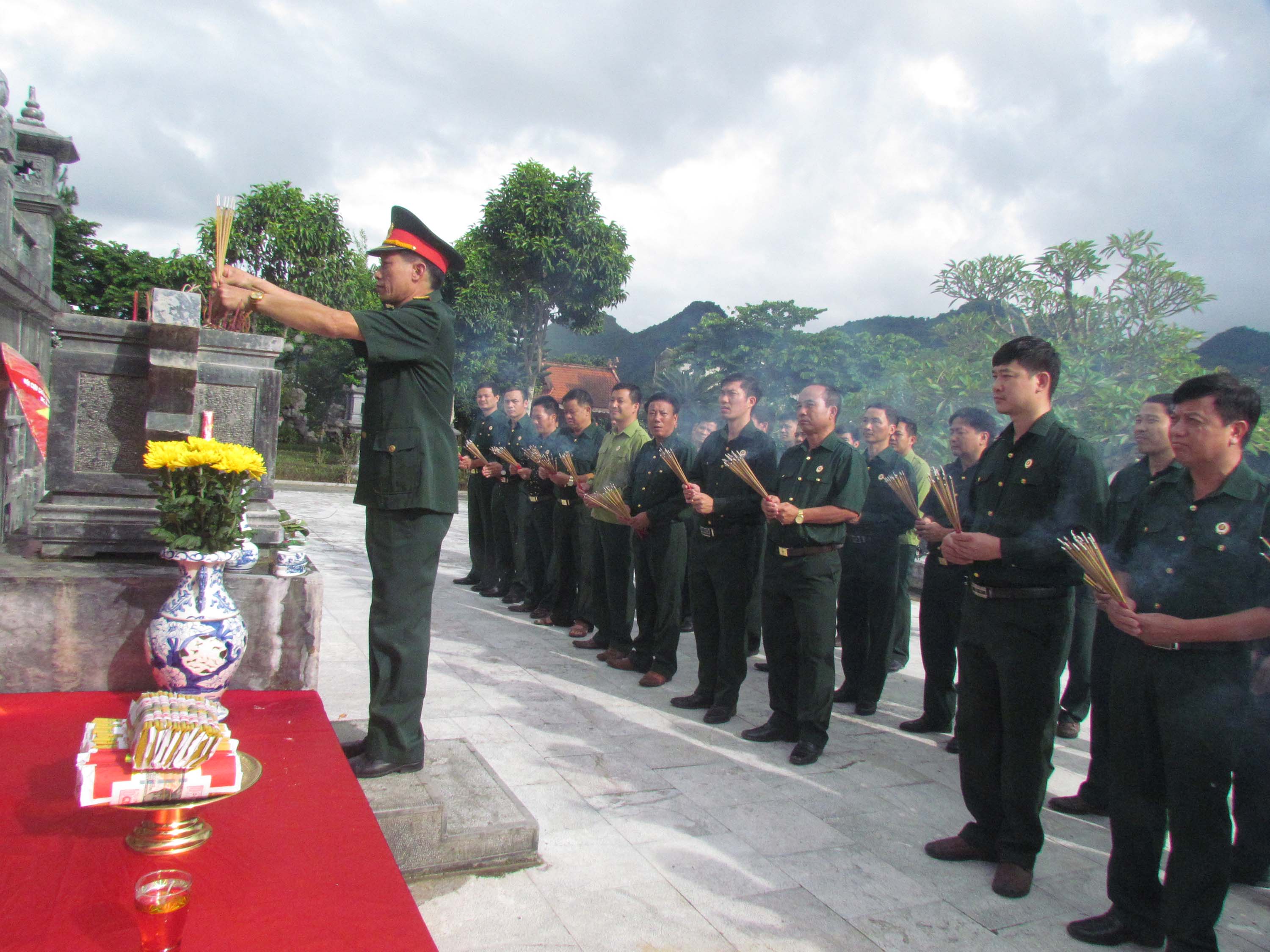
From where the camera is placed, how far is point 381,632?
2281 mm

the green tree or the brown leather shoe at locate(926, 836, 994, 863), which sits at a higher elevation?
the green tree

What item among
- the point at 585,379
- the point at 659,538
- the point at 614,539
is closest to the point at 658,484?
the point at 659,538

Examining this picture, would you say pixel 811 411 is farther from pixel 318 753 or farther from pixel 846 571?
pixel 318 753

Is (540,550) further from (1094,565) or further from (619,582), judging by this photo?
(1094,565)

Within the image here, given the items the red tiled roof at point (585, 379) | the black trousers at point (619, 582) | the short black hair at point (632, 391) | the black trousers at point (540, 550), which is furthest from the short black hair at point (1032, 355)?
the red tiled roof at point (585, 379)

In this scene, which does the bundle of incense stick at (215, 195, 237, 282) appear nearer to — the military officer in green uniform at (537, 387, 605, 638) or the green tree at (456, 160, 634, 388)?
the military officer in green uniform at (537, 387, 605, 638)

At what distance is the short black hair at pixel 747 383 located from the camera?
13.3 ft

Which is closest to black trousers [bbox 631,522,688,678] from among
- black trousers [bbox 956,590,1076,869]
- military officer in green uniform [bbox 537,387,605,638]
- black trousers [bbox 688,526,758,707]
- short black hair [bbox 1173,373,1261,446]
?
black trousers [bbox 688,526,758,707]

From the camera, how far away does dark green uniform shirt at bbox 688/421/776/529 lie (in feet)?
12.7

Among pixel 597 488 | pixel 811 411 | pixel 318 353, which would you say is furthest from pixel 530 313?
pixel 811 411

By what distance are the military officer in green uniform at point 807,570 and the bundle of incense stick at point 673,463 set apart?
604mm

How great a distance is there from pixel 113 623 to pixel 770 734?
2517 mm

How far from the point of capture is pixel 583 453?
5613 millimetres

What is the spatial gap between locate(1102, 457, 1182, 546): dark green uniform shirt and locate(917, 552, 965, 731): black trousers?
26.7 inches
